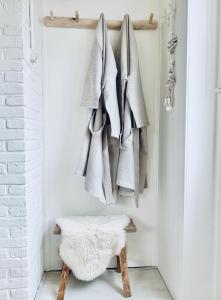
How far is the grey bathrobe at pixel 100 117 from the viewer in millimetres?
1961

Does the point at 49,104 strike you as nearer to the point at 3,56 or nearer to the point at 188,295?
the point at 3,56

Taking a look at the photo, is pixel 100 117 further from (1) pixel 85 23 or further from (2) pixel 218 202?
(2) pixel 218 202

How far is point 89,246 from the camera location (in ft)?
6.10

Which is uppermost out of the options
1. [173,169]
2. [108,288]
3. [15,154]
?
[15,154]

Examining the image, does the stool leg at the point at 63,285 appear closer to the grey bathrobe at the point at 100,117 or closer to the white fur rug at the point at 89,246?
the white fur rug at the point at 89,246

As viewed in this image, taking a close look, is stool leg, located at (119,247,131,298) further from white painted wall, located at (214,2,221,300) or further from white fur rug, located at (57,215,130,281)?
white painted wall, located at (214,2,221,300)

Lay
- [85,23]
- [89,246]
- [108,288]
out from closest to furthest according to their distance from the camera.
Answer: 1. [89,246]
2. [108,288]
3. [85,23]

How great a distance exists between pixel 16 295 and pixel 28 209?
492mm

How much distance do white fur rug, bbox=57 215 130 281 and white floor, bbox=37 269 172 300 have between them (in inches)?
4.9

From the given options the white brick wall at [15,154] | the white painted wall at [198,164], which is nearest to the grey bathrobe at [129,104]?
the white painted wall at [198,164]

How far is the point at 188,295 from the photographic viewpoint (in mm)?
1695

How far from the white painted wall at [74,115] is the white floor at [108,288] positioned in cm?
18

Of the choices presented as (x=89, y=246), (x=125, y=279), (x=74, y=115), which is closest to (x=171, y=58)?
(x=74, y=115)

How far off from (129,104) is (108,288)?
4.14 ft
